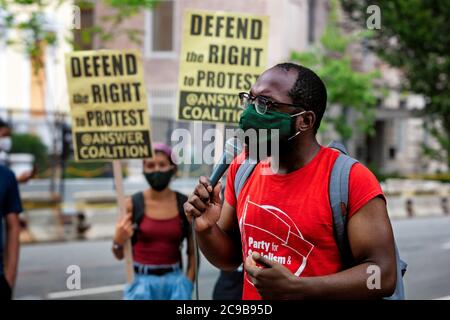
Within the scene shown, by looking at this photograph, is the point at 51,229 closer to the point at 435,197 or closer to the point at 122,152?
the point at 122,152

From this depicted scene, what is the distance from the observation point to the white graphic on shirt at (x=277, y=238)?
2580 mm

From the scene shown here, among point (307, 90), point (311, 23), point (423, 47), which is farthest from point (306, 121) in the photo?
point (311, 23)

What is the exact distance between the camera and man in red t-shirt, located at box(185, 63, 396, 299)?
2.46 metres

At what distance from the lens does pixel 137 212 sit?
533 centimetres

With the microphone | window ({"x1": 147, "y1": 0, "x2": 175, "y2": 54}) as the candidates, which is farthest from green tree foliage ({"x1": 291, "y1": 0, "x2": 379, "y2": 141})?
the microphone

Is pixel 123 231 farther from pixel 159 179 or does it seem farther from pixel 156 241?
pixel 159 179

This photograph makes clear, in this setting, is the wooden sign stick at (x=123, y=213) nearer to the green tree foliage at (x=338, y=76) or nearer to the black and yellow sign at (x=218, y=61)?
the black and yellow sign at (x=218, y=61)

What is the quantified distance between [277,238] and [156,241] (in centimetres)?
272

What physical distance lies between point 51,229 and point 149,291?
10.4 m

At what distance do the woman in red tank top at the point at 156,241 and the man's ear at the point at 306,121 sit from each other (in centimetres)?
268

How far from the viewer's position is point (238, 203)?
2834 mm

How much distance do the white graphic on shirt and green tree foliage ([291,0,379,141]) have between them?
16.9 meters

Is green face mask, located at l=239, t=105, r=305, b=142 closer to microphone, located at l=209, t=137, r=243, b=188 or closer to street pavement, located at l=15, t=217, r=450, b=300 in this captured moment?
microphone, located at l=209, t=137, r=243, b=188
